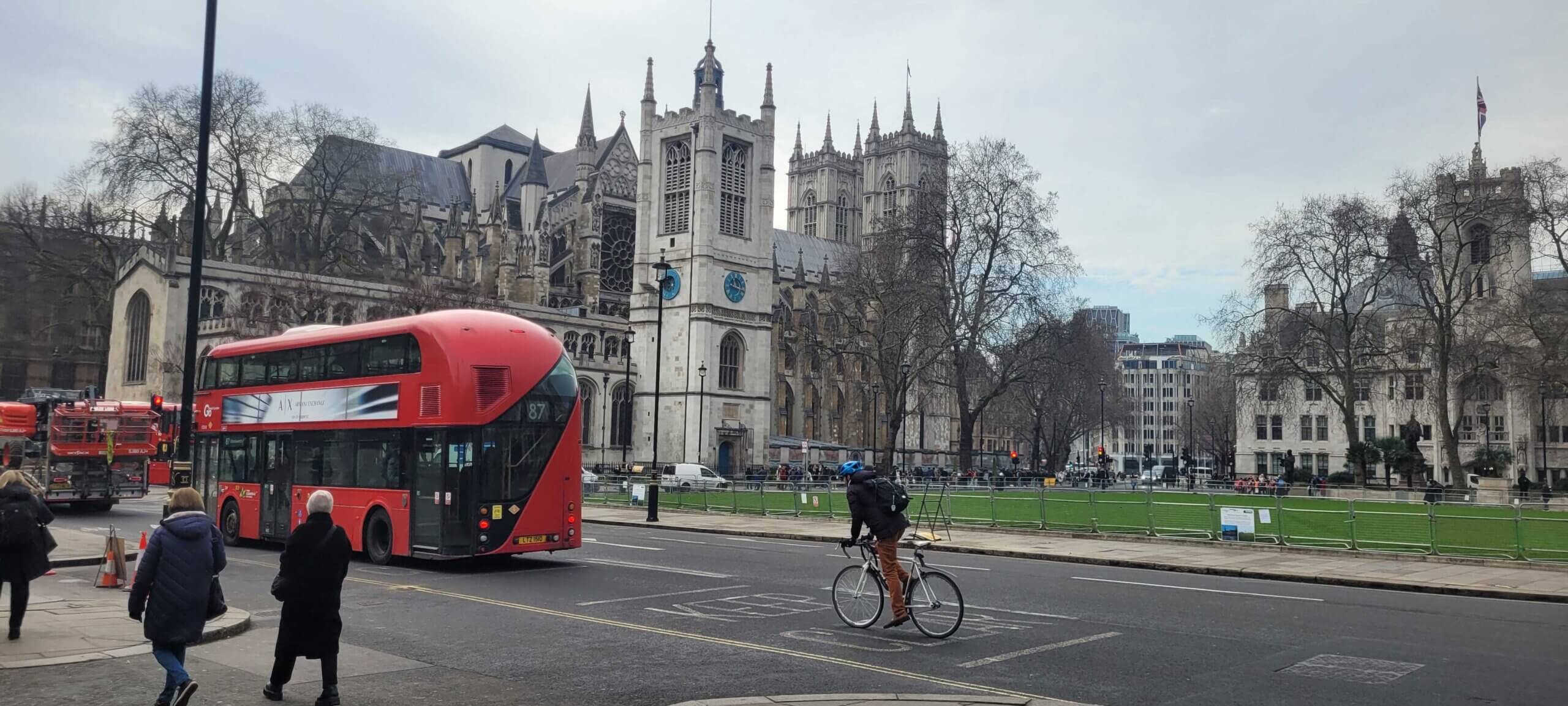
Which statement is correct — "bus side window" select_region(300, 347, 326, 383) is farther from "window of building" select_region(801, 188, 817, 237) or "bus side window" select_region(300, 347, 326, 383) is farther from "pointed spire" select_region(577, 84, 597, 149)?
"window of building" select_region(801, 188, 817, 237)

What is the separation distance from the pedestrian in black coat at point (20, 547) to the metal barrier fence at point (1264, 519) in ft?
63.2

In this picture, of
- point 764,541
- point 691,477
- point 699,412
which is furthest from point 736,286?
point 764,541

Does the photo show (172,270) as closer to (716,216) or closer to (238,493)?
(716,216)

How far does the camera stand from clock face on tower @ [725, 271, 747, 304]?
67688 mm

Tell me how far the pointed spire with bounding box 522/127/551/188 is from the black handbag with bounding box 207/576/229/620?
80286 mm

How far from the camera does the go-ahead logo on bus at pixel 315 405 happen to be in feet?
57.5

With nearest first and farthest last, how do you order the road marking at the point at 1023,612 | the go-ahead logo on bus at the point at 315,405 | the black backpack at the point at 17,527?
the black backpack at the point at 17,527 < the road marking at the point at 1023,612 < the go-ahead logo on bus at the point at 315,405

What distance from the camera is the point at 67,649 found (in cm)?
970

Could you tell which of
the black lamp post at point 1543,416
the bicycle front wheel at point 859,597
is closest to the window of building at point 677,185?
the black lamp post at point 1543,416

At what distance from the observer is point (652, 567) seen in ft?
58.0

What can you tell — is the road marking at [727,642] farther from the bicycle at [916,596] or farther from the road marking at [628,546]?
the road marking at [628,546]

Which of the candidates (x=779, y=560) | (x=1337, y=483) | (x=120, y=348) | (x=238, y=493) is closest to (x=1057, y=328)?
(x=1337, y=483)

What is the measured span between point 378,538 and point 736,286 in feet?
167

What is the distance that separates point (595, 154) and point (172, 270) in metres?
38.0
